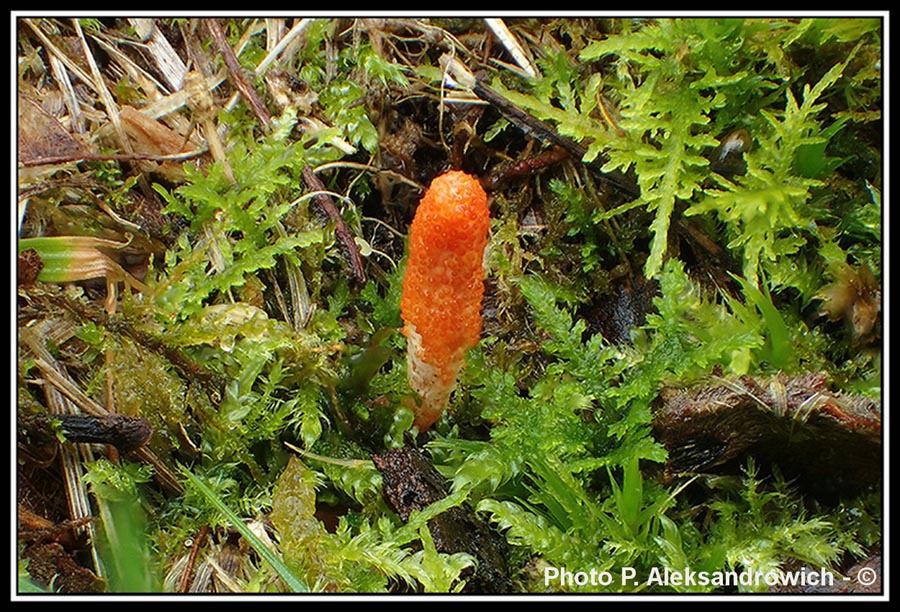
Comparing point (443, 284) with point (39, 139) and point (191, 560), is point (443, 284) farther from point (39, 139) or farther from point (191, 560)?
point (39, 139)

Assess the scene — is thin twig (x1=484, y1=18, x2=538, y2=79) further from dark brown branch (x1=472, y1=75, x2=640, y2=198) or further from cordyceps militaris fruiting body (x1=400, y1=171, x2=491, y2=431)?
cordyceps militaris fruiting body (x1=400, y1=171, x2=491, y2=431)

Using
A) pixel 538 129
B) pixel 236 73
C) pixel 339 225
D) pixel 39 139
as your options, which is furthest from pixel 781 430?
pixel 39 139

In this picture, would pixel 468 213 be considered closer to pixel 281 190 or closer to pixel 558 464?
pixel 558 464

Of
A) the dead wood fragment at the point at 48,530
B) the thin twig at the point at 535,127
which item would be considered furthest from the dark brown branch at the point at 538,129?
the dead wood fragment at the point at 48,530

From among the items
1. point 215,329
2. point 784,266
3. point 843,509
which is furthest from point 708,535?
point 215,329

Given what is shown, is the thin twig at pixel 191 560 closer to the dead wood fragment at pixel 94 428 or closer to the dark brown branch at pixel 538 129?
the dead wood fragment at pixel 94 428

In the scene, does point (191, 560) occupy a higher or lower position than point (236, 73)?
lower
